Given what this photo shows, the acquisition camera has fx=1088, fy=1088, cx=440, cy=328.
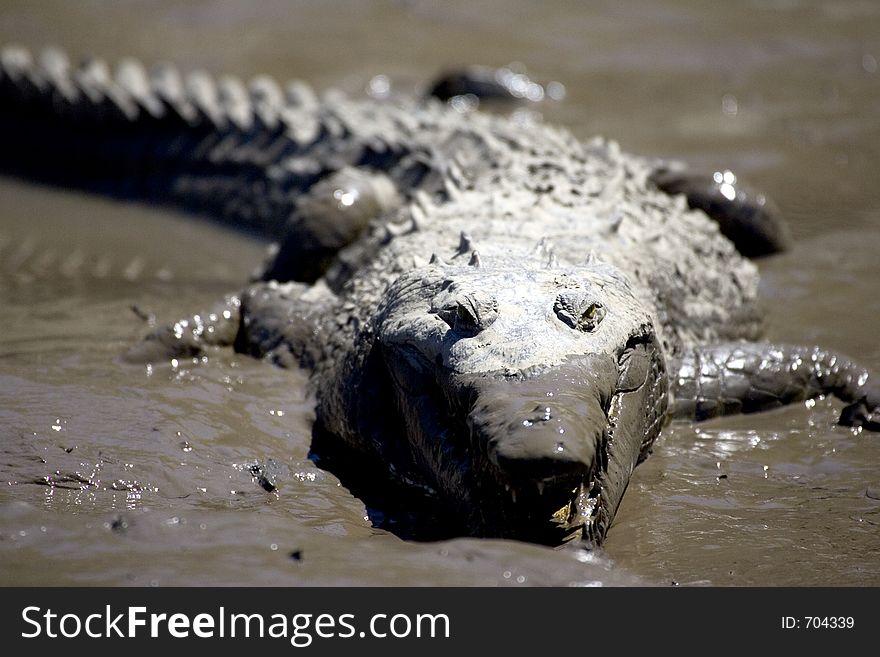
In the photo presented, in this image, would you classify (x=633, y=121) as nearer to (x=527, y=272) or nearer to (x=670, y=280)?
(x=670, y=280)

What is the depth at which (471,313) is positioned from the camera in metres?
3.25

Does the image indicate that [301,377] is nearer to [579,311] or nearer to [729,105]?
[579,311]

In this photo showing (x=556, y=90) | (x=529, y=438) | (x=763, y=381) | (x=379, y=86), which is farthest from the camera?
(x=379, y=86)

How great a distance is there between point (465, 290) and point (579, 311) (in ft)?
1.26

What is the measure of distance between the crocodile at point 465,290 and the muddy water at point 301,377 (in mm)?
155

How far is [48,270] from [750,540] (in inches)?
168

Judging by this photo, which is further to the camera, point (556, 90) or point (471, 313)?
point (556, 90)

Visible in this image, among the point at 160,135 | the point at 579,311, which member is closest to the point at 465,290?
the point at 579,311

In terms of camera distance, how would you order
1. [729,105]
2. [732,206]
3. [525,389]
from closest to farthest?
1. [525,389]
2. [732,206]
3. [729,105]

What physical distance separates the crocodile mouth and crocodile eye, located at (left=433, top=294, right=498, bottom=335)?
0.49ft

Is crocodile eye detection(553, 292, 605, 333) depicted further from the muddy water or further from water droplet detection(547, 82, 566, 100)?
water droplet detection(547, 82, 566, 100)

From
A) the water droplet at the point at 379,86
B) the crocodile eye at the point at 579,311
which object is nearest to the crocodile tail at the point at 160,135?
the water droplet at the point at 379,86

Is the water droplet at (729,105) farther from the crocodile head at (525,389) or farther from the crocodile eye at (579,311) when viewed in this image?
the crocodile eye at (579,311)
